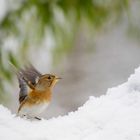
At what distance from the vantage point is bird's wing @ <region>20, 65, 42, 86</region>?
2.09m

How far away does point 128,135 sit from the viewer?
1.65 metres

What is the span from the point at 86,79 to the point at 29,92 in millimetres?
4453

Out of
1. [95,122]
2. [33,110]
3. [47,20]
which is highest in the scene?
[47,20]

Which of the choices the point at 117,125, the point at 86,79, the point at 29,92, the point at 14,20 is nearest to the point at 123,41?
the point at 86,79

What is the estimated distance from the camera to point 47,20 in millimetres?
3904

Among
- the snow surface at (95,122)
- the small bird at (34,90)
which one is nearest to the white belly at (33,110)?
the small bird at (34,90)

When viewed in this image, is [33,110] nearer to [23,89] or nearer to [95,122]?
[23,89]

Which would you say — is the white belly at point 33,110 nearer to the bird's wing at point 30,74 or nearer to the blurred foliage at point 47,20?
the bird's wing at point 30,74

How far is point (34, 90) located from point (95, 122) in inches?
19.0

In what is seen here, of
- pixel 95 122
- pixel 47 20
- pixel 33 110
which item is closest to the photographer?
pixel 95 122

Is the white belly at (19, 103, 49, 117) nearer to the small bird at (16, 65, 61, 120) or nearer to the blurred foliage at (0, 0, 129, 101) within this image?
the small bird at (16, 65, 61, 120)

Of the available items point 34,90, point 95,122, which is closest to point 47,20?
point 34,90

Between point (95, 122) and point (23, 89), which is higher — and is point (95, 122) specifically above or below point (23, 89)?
below

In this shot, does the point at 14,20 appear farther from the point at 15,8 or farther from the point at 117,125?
the point at 117,125
